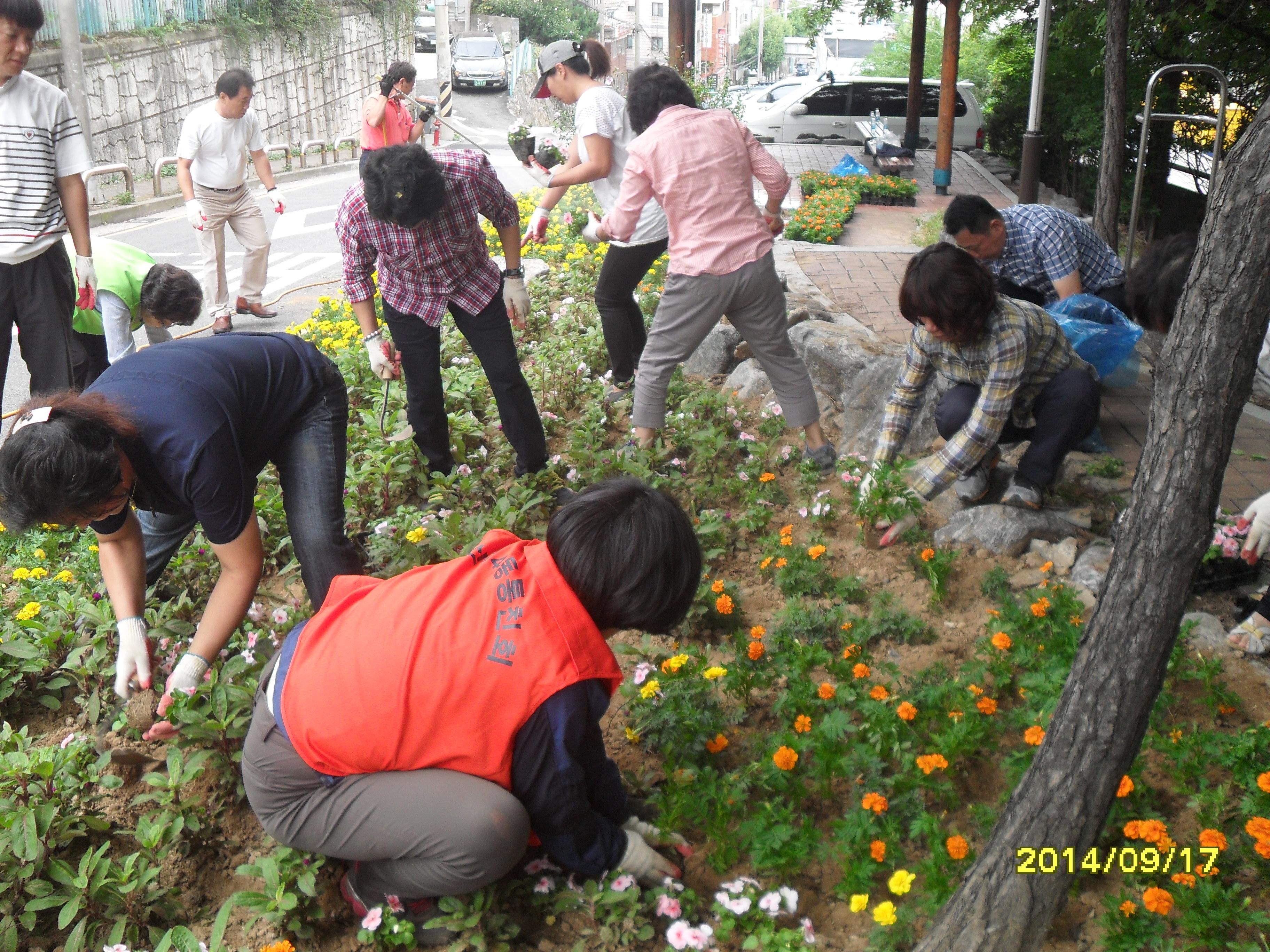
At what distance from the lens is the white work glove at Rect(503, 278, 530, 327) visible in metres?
Result: 3.98

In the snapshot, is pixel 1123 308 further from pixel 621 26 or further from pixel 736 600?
pixel 621 26

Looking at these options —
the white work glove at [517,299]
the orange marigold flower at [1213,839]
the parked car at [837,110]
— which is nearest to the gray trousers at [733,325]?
the white work glove at [517,299]

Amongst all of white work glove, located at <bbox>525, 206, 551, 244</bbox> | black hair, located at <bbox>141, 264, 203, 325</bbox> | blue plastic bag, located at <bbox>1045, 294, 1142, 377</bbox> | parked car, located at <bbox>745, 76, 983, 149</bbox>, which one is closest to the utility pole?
blue plastic bag, located at <bbox>1045, 294, 1142, 377</bbox>

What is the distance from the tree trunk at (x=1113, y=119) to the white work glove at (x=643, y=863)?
517cm

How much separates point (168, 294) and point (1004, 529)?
346cm

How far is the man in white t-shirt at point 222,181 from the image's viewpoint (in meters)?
6.63

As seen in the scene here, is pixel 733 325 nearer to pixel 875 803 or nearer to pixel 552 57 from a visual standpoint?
pixel 552 57

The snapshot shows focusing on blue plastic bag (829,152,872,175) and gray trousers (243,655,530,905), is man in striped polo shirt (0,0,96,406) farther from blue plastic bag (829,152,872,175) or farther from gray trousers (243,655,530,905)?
blue plastic bag (829,152,872,175)

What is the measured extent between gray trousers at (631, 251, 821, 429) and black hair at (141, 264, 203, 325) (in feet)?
6.69

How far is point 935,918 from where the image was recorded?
1.79m

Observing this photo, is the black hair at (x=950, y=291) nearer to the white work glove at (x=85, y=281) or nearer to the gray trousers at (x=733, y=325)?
the gray trousers at (x=733, y=325)

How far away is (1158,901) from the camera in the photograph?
1.71 m

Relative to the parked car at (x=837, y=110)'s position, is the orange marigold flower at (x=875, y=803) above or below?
below

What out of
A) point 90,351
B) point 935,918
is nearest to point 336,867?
point 935,918
